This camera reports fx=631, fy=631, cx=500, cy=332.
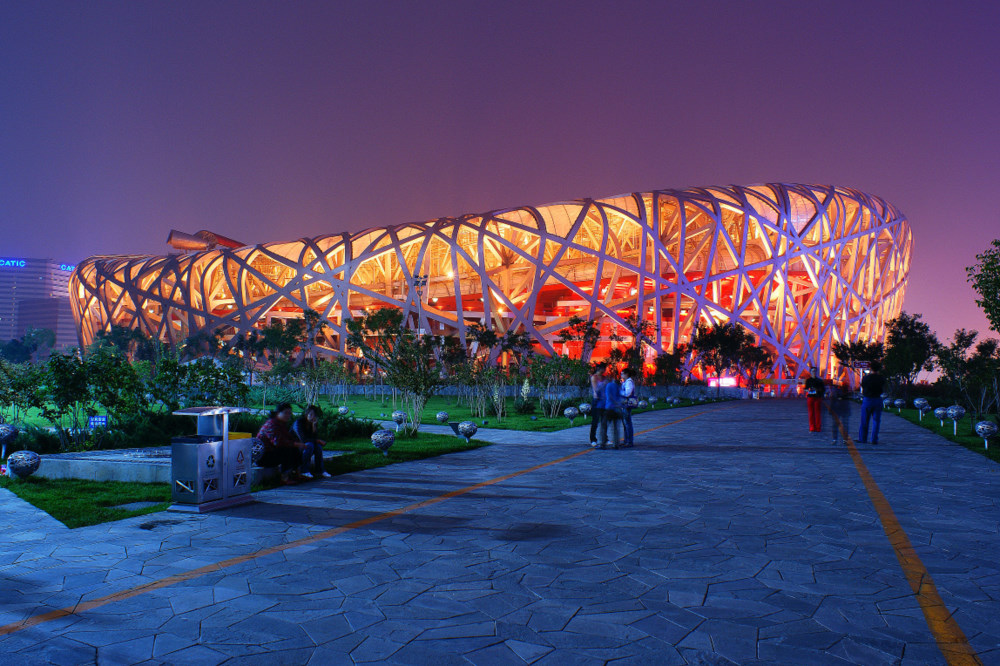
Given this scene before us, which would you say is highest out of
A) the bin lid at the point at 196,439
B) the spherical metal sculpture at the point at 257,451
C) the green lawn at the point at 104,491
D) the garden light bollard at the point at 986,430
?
the bin lid at the point at 196,439

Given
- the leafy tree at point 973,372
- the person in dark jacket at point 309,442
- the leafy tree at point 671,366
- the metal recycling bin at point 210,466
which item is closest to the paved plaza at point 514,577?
the metal recycling bin at point 210,466

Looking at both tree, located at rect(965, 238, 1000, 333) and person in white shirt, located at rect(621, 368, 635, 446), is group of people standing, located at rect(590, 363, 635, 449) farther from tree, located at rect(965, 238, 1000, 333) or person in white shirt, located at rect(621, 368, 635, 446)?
tree, located at rect(965, 238, 1000, 333)

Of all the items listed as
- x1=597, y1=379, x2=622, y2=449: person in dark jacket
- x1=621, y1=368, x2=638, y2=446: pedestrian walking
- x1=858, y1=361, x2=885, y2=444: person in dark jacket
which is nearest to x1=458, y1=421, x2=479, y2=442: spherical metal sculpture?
x1=597, y1=379, x2=622, y2=449: person in dark jacket

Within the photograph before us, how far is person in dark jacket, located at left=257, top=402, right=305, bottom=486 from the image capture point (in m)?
8.36

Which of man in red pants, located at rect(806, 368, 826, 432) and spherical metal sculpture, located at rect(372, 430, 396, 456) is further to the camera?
man in red pants, located at rect(806, 368, 826, 432)

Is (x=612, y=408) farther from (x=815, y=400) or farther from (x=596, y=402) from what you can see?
(x=815, y=400)

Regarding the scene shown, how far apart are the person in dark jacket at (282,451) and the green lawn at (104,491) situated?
9.7 inches

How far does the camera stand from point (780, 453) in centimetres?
1200

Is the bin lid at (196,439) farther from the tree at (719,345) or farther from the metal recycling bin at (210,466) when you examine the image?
the tree at (719,345)

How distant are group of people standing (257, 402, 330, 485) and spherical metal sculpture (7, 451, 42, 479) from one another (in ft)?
10.3

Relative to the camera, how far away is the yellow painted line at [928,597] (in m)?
3.14

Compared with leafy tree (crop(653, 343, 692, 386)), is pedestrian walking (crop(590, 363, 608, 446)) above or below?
below

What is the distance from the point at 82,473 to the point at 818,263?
63.3 m

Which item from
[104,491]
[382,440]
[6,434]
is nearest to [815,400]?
[382,440]
